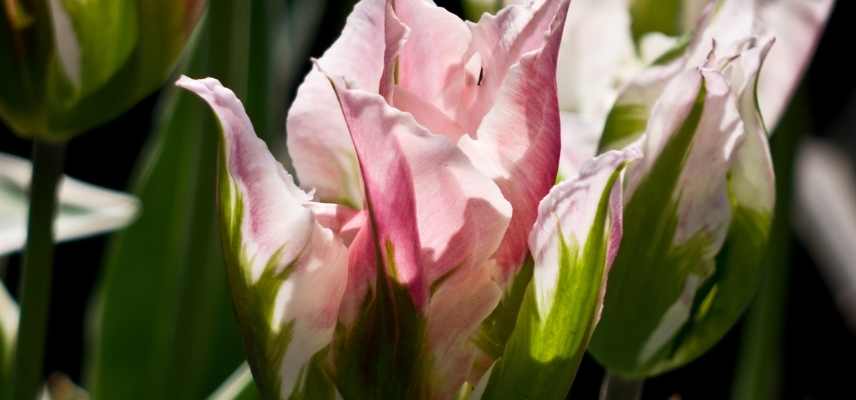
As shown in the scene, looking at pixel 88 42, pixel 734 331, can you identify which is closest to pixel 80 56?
pixel 88 42

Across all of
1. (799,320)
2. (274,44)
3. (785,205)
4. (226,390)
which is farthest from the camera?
(799,320)

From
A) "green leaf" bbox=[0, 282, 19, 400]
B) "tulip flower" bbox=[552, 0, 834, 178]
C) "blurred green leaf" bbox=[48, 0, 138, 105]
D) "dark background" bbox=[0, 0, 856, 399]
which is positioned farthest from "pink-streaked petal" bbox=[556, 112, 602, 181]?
"dark background" bbox=[0, 0, 856, 399]

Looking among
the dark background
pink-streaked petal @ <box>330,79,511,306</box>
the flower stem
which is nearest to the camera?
pink-streaked petal @ <box>330,79,511,306</box>

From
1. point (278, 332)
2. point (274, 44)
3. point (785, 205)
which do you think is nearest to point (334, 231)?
point (278, 332)

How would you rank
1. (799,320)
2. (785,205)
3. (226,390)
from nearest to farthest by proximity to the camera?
(226,390) < (785,205) < (799,320)

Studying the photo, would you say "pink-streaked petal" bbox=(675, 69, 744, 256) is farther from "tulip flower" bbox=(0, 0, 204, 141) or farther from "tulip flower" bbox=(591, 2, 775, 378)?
"tulip flower" bbox=(0, 0, 204, 141)

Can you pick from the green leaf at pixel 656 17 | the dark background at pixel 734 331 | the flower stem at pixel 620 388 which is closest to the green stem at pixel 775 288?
the green leaf at pixel 656 17

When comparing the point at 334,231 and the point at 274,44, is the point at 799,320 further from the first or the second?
the point at 334,231
